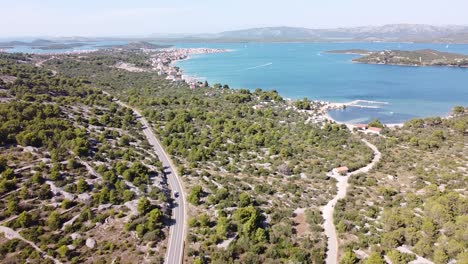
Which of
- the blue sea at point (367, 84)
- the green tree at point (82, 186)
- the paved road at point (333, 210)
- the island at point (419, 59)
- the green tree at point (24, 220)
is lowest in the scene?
the paved road at point (333, 210)

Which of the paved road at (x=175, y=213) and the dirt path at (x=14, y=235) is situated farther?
the paved road at (x=175, y=213)

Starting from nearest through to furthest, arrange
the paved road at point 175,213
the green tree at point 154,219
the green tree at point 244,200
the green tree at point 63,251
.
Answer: the green tree at point 63,251, the paved road at point 175,213, the green tree at point 154,219, the green tree at point 244,200

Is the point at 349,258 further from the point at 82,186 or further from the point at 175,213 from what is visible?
the point at 82,186

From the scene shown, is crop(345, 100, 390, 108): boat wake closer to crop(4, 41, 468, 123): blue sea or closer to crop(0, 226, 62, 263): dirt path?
crop(4, 41, 468, 123): blue sea

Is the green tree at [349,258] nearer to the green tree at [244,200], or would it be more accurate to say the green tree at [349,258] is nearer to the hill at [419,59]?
the green tree at [244,200]

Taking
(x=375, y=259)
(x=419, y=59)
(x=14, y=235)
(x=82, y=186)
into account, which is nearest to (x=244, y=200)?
(x=375, y=259)

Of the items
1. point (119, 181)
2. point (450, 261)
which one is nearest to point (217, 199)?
point (119, 181)

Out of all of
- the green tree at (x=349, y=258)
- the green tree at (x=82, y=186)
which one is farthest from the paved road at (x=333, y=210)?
the green tree at (x=82, y=186)
